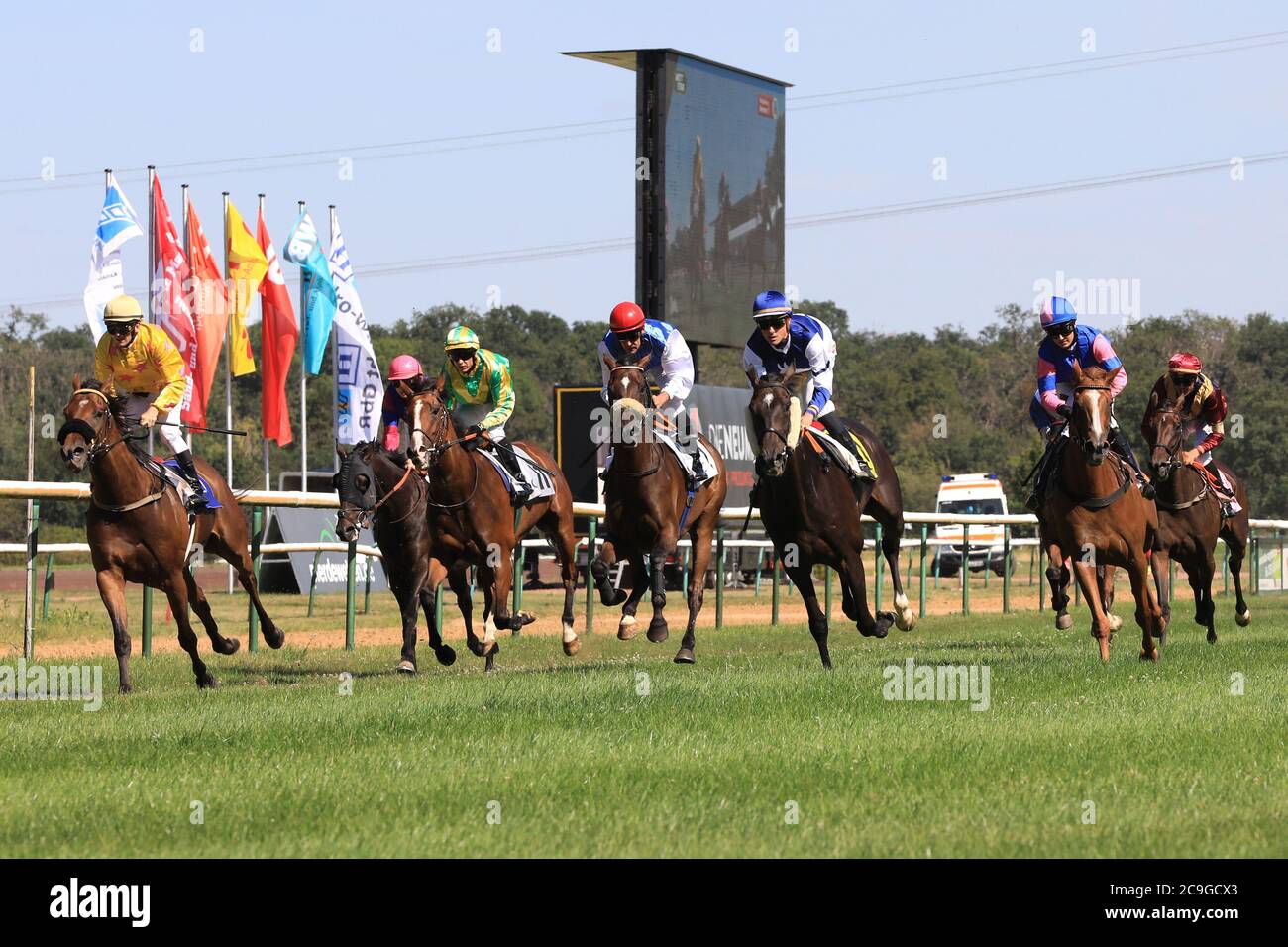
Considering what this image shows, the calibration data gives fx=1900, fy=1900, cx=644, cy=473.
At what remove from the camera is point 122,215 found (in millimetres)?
27031

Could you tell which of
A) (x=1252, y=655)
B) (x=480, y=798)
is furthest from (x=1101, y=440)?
(x=480, y=798)

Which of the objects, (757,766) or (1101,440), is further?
(1101,440)

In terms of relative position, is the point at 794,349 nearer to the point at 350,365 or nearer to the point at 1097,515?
the point at 1097,515

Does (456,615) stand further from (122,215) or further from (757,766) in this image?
(757,766)

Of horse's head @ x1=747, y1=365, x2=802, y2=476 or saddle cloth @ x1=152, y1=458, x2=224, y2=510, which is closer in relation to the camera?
horse's head @ x1=747, y1=365, x2=802, y2=476

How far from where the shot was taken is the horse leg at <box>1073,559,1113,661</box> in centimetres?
1240

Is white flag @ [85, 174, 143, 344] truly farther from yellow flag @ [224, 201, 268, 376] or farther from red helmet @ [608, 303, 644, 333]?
red helmet @ [608, 303, 644, 333]

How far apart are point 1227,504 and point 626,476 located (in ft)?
25.0

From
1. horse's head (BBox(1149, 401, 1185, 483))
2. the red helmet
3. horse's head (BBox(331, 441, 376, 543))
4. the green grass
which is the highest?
the red helmet

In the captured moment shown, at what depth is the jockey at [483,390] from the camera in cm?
1378

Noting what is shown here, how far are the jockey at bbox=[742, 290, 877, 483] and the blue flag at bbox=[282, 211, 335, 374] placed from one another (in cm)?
2001

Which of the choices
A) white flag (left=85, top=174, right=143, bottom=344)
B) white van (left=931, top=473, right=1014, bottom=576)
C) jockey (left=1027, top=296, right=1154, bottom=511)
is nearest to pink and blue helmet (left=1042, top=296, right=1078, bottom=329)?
jockey (left=1027, top=296, right=1154, bottom=511)

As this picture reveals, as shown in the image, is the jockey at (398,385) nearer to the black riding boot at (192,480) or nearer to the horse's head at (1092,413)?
the black riding boot at (192,480)

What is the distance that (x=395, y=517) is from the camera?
43.1ft
